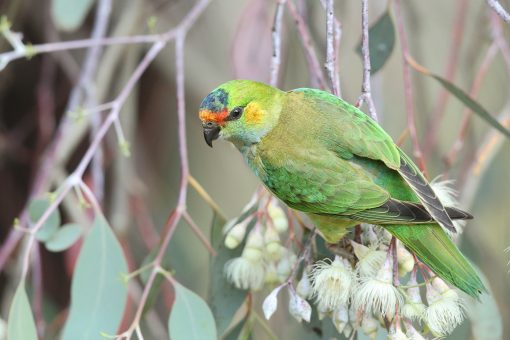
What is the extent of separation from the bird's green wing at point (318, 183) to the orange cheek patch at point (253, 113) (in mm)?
90

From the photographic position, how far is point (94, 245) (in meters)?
1.73

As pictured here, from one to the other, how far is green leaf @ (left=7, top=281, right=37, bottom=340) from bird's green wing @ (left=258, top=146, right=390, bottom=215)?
0.57 metres

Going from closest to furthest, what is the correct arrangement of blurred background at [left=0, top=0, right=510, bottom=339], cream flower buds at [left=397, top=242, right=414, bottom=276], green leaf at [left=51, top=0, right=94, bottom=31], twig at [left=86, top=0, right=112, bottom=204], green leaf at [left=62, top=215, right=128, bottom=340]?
cream flower buds at [left=397, top=242, right=414, bottom=276], green leaf at [left=62, top=215, right=128, bottom=340], green leaf at [left=51, top=0, right=94, bottom=31], twig at [left=86, top=0, right=112, bottom=204], blurred background at [left=0, top=0, right=510, bottom=339]

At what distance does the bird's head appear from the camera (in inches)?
61.2

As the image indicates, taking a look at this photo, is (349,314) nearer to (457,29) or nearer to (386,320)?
(386,320)

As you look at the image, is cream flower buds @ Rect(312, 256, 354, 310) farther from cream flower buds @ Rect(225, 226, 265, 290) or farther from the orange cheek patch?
the orange cheek patch

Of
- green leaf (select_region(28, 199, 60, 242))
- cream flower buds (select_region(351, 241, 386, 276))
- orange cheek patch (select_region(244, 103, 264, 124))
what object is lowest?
cream flower buds (select_region(351, 241, 386, 276))

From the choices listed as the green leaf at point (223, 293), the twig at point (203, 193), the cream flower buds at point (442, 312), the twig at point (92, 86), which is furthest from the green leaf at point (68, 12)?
the cream flower buds at point (442, 312)

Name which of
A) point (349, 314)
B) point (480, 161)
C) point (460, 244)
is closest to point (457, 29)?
point (480, 161)

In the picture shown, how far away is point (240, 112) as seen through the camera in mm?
1590

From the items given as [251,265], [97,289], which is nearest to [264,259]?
[251,265]

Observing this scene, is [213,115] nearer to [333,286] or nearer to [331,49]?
[331,49]

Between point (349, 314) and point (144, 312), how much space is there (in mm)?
549

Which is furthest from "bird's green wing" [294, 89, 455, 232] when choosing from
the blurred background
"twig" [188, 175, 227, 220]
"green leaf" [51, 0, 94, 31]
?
"green leaf" [51, 0, 94, 31]
